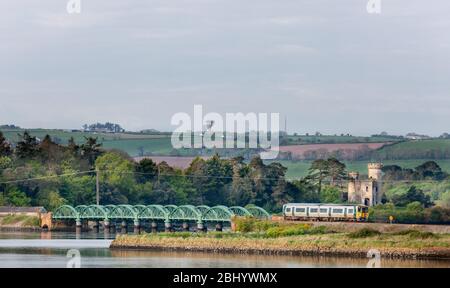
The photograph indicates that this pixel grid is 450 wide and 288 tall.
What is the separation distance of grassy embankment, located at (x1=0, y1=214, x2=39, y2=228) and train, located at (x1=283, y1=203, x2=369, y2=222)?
3596 cm

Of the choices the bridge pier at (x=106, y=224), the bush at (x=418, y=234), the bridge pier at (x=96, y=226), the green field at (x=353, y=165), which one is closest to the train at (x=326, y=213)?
the bush at (x=418, y=234)

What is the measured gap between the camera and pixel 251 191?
16000 centimetres

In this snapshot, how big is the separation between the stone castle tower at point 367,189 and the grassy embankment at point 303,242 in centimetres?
4322

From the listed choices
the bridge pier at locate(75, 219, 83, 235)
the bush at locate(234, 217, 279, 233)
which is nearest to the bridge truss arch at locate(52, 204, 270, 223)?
the bridge pier at locate(75, 219, 83, 235)

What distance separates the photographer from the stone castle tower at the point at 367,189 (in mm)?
147375

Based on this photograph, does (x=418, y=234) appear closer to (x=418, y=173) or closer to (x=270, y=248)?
(x=270, y=248)

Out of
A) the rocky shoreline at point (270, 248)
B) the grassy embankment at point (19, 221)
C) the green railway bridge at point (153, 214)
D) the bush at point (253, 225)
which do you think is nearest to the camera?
the rocky shoreline at point (270, 248)

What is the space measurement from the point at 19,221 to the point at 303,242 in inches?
2303

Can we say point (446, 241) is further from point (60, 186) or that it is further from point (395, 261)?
point (60, 186)

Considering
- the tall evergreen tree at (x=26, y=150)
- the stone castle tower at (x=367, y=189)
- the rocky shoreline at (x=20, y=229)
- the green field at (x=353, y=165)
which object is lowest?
the rocky shoreline at (x=20, y=229)

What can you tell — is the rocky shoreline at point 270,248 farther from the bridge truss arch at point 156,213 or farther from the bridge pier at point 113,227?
the bridge pier at point 113,227
